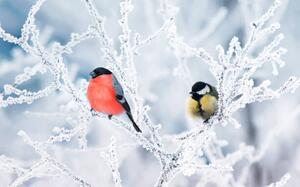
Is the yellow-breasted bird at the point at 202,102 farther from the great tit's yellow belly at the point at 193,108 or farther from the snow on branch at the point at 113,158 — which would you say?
the snow on branch at the point at 113,158

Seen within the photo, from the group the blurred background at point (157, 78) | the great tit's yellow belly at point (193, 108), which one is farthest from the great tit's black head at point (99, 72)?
the blurred background at point (157, 78)

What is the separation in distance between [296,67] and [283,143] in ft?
1.49

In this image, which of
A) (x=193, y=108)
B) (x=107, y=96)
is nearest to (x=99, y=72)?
(x=107, y=96)

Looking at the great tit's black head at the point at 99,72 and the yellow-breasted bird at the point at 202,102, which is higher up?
the great tit's black head at the point at 99,72

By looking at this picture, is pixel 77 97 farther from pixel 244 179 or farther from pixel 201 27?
pixel 201 27

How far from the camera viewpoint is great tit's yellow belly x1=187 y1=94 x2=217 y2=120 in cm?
199

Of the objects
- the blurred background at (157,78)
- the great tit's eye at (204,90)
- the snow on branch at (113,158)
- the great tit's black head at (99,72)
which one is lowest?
the snow on branch at (113,158)

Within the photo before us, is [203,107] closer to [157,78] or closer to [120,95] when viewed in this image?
[120,95]

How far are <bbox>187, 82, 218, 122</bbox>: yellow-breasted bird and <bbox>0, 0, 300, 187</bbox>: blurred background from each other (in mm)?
800

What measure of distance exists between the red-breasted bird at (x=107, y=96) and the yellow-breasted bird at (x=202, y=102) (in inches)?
8.0

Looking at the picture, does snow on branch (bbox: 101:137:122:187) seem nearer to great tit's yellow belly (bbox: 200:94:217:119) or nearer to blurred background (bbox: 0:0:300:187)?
great tit's yellow belly (bbox: 200:94:217:119)

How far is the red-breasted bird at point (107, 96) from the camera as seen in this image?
1991mm

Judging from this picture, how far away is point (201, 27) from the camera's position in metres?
3.60

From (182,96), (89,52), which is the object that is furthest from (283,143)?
(89,52)
